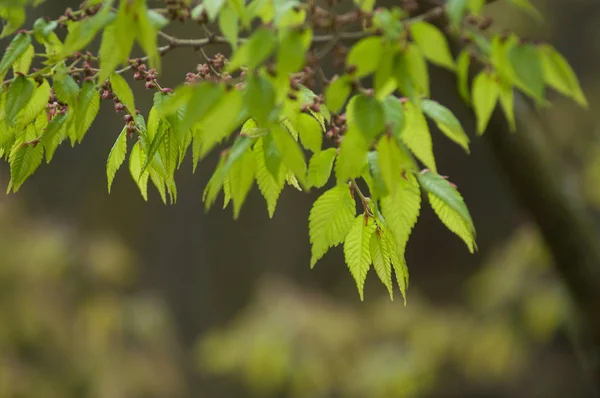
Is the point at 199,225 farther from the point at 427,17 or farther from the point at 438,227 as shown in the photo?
the point at 427,17

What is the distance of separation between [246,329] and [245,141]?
2.55 meters

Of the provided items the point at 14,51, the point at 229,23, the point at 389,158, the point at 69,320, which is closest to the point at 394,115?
the point at 389,158

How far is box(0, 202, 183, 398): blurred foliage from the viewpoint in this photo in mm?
2479

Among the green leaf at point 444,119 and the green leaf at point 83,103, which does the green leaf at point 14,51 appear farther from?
the green leaf at point 444,119

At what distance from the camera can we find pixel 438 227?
4270mm

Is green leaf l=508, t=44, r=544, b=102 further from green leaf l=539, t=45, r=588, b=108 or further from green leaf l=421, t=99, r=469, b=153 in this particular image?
green leaf l=421, t=99, r=469, b=153

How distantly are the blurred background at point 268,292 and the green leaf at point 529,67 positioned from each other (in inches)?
47.9

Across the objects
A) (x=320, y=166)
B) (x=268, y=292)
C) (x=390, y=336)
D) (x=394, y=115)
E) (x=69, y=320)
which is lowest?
(x=390, y=336)

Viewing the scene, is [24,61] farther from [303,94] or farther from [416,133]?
[416,133]

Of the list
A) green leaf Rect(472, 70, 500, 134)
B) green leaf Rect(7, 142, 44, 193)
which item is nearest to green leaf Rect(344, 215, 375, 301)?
green leaf Rect(472, 70, 500, 134)

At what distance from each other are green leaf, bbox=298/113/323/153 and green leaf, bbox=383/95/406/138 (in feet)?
0.27

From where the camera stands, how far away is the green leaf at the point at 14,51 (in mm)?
702

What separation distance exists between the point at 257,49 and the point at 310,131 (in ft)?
0.52

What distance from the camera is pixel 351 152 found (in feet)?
1.99
